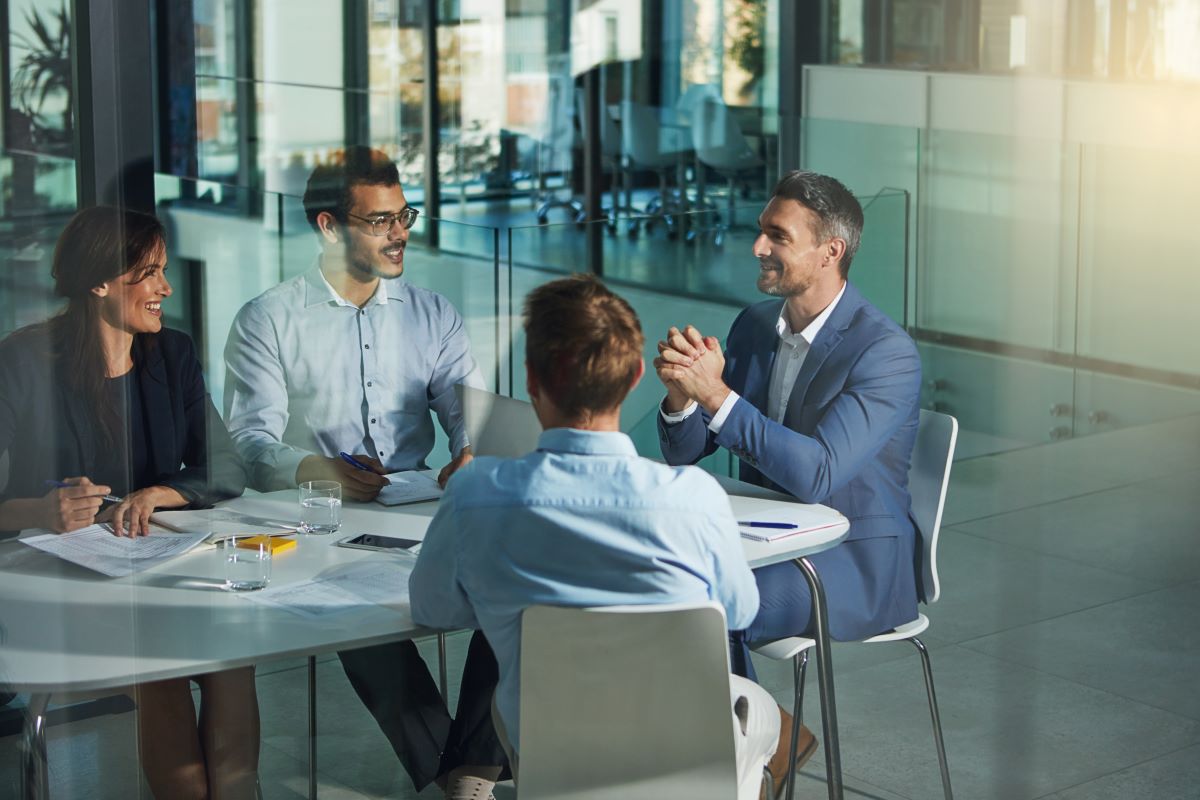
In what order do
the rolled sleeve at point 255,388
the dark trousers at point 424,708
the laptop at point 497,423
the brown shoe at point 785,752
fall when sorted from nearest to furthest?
the dark trousers at point 424,708, the brown shoe at point 785,752, the laptop at point 497,423, the rolled sleeve at point 255,388

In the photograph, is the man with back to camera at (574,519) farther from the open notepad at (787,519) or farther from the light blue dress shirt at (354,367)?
the light blue dress shirt at (354,367)

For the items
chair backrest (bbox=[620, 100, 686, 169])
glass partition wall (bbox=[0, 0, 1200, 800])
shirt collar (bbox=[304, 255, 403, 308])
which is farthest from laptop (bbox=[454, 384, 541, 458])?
chair backrest (bbox=[620, 100, 686, 169])

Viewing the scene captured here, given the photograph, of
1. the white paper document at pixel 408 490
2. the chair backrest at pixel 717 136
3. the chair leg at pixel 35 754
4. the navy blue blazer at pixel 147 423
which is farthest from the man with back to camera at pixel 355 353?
the chair backrest at pixel 717 136

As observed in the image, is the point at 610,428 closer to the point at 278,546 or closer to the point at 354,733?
the point at 278,546

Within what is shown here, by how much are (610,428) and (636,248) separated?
433 centimetres

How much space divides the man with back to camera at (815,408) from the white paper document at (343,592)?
710 millimetres

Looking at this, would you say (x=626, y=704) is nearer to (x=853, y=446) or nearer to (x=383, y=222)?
(x=853, y=446)

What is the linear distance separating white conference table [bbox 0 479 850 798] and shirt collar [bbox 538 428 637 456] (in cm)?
34

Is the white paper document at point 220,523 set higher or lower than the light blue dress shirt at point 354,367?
lower

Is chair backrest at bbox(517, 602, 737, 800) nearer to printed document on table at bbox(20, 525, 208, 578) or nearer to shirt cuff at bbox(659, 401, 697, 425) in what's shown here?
printed document on table at bbox(20, 525, 208, 578)

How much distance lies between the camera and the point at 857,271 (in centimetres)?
562

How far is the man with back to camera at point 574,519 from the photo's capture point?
2.06 meters

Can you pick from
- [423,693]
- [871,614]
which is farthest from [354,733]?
[871,614]

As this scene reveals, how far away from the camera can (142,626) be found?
2.22 meters
